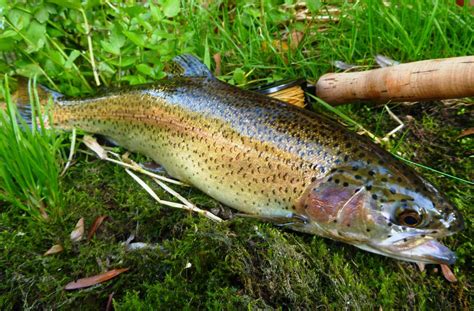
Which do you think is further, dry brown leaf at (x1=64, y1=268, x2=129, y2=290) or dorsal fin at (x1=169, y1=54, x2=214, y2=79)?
dorsal fin at (x1=169, y1=54, x2=214, y2=79)

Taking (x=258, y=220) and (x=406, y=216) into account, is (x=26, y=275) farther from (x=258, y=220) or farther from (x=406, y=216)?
(x=406, y=216)

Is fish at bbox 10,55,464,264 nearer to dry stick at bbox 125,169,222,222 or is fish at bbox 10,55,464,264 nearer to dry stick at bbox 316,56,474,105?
dry stick at bbox 125,169,222,222

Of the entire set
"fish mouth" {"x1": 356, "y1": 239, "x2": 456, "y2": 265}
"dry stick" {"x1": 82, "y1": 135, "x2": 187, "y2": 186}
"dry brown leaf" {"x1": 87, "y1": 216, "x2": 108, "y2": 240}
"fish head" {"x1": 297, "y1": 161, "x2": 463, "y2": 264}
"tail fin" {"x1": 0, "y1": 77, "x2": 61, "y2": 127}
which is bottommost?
"dry brown leaf" {"x1": 87, "y1": 216, "x2": 108, "y2": 240}

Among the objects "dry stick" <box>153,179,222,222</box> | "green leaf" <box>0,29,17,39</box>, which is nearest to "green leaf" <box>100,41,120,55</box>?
"green leaf" <box>0,29,17,39</box>

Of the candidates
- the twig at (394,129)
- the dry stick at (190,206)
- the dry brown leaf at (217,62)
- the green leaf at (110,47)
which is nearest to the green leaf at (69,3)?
the green leaf at (110,47)

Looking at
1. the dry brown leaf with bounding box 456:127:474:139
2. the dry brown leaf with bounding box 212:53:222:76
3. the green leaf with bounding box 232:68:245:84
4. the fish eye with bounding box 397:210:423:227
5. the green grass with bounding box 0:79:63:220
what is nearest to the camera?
the fish eye with bounding box 397:210:423:227

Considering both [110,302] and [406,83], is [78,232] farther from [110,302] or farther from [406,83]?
[406,83]

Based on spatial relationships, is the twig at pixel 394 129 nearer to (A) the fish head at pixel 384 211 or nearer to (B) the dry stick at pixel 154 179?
(A) the fish head at pixel 384 211
